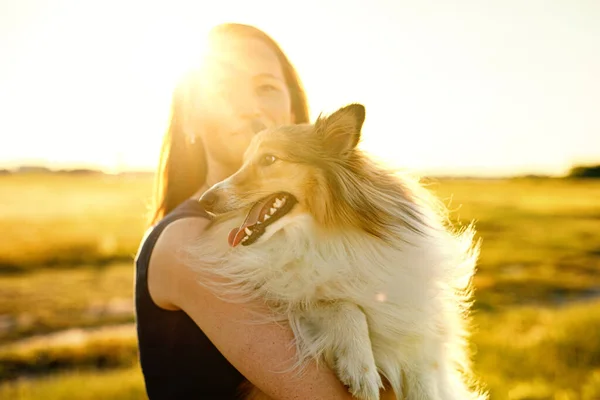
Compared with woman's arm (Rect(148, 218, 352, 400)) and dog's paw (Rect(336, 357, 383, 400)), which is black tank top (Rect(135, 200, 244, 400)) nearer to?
woman's arm (Rect(148, 218, 352, 400))

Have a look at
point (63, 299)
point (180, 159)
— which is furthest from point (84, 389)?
point (63, 299)

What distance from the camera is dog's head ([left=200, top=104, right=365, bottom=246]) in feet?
9.48

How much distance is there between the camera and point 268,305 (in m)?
2.50

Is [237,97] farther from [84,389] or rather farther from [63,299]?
[63,299]

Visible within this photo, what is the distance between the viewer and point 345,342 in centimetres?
241

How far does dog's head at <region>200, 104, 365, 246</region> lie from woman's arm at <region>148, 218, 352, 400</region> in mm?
530

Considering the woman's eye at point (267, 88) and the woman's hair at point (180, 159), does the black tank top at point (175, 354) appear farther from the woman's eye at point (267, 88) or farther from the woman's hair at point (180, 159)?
the woman's eye at point (267, 88)

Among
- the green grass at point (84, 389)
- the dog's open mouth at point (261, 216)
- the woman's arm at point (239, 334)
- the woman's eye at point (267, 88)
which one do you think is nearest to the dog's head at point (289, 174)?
the dog's open mouth at point (261, 216)

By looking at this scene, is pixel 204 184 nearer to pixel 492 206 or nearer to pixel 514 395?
pixel 514 395

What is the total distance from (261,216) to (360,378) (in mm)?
1080

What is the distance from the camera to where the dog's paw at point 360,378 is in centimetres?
221

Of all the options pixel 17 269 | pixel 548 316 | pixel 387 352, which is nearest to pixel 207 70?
pixel 387 352

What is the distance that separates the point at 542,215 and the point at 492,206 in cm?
353

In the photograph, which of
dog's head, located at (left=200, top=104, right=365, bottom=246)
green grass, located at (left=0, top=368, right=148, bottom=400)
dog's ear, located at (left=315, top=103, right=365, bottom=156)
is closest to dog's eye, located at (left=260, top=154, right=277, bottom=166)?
dog's head, located at (left=200, top=104, right=365, bottom=246)
